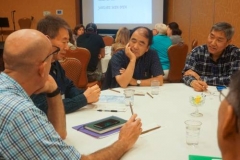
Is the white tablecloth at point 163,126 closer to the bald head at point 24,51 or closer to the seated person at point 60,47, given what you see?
the seated person at point 60,47

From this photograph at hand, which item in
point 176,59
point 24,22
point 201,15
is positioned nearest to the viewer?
point 176,59

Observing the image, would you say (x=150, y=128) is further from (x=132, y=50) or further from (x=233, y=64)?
(x=233, y=64)

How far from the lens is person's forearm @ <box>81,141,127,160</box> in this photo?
1463mm

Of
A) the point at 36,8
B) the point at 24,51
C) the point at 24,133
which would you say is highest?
the point at 36,8

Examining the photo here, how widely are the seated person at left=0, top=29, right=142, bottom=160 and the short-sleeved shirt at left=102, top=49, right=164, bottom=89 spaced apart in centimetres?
148

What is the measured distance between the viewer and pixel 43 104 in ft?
6.74

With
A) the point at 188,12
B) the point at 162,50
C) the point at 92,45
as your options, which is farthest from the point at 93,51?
the point at 188,12

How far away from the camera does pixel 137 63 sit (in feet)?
10.8

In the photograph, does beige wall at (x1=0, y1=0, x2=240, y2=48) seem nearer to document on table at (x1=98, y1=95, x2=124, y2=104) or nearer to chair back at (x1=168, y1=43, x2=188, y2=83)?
chair back at (x1=168, y1=43, x2=188, y2=83)

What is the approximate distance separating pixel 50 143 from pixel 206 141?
0.97 m

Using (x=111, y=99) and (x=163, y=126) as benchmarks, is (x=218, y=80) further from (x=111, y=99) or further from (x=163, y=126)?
(x=163, y=126)

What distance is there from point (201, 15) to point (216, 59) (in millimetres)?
3716

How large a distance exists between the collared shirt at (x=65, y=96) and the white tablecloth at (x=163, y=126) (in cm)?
6

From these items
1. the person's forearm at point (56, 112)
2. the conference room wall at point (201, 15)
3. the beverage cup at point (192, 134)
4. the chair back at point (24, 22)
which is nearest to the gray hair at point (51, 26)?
the person's forearm at point (56, 112)
